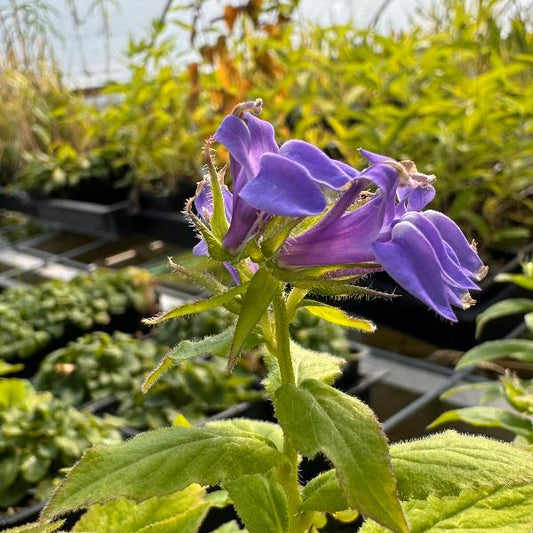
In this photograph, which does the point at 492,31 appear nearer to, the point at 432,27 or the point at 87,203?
the point at 432,27

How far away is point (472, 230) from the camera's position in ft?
7.19

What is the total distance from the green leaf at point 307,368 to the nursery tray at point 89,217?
2.66 meters

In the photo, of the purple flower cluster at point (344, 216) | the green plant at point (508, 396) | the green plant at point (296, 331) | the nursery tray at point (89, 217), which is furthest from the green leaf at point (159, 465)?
the nursery tray at point (89, 217)

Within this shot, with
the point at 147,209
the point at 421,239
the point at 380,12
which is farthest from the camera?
the point at 380,12

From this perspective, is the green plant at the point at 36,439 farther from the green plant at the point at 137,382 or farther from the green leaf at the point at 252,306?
the green leaf at the point at 252,306

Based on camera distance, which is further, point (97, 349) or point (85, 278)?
point (85, 278)

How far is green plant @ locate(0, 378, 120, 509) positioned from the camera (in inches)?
44.3

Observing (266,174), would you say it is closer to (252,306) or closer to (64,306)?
(252,306)

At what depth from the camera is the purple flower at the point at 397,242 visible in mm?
389

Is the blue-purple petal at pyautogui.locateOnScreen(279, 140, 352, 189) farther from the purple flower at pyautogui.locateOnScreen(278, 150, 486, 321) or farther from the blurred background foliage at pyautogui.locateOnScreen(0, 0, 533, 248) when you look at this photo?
the blurred background foliage at pyautogui.locateOnScreen(0, 0, 533, 248)

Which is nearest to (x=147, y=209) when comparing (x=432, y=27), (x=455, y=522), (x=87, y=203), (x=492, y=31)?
(x=87, y=203)

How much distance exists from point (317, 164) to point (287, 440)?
8.0 inches

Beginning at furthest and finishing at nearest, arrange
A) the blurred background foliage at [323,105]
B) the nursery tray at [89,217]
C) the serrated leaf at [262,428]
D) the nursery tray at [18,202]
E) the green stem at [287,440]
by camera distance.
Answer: the nursery tray at [18,202] → the nursery tray at [89,217] → the blurred background foliage at [323,105] → the serrated leaf at [262,428] → the green stem at [287,440]

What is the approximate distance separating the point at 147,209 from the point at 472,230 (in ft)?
5.13
